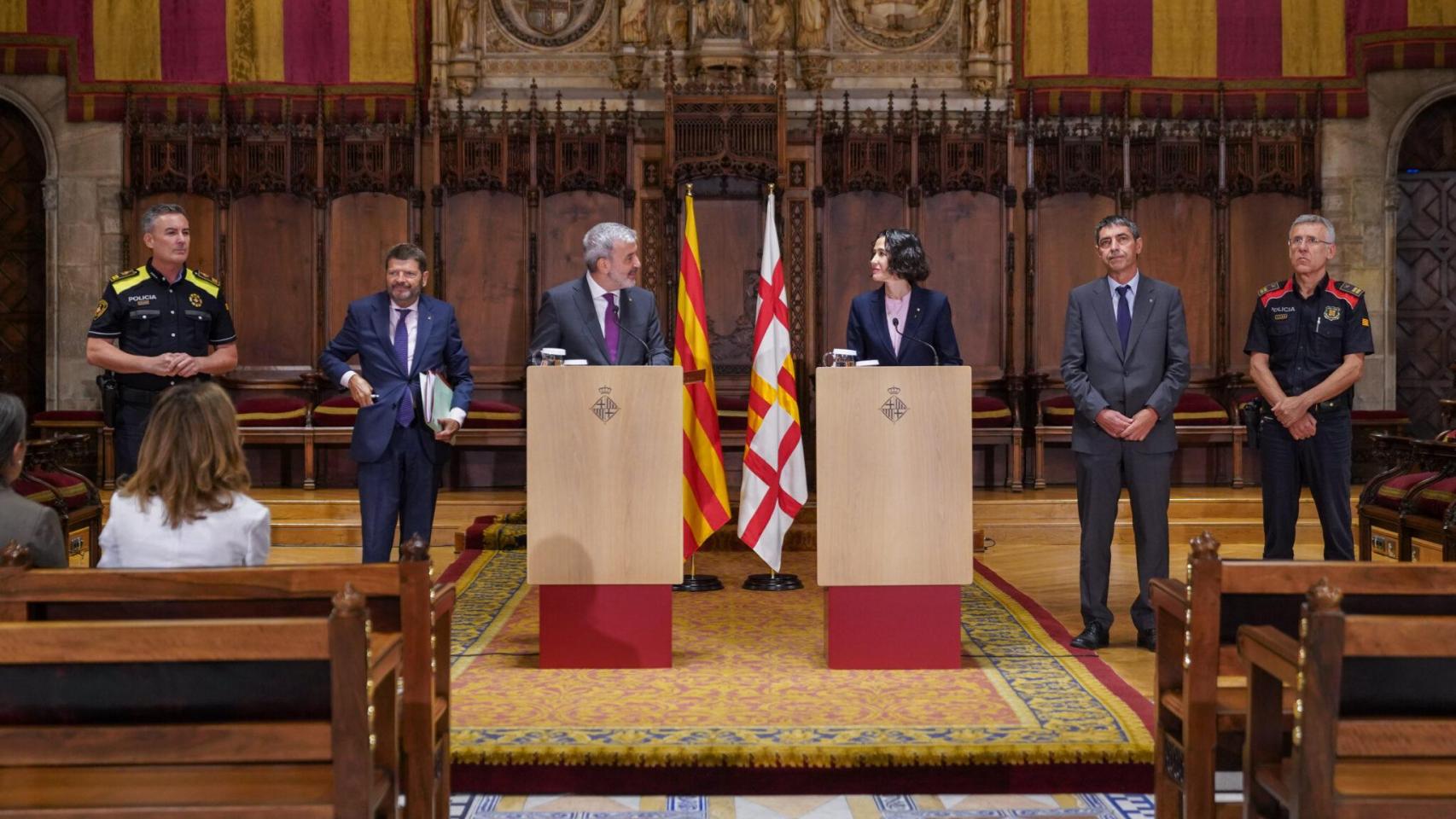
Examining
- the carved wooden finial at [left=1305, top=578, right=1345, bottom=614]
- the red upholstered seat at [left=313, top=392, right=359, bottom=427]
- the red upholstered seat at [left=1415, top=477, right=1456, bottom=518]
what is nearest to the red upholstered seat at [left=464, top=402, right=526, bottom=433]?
the red upholstered seat at [left=313, top=392, right=359, bottom=427]

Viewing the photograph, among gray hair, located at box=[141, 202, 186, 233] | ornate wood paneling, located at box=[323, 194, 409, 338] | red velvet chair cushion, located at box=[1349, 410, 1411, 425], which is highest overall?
ornate wood paneling, located at box=[323, 194, 409, 338]

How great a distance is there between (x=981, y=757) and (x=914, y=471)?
1.14 metres

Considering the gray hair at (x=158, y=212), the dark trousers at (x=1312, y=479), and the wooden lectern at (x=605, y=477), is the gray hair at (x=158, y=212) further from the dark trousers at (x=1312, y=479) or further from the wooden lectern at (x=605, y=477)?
the dark trousers at (x=1312, y=479)

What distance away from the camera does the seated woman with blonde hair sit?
2.91 metres

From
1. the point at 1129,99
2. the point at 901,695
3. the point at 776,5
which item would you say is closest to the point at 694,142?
the point at 776,5

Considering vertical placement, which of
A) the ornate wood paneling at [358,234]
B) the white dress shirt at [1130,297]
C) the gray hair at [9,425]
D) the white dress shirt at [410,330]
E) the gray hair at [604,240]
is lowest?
the gray hair at [9,425]

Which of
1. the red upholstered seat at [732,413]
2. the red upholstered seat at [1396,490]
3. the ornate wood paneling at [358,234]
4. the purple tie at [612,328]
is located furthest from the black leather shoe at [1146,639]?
the ornate wood paneling at [358,234]

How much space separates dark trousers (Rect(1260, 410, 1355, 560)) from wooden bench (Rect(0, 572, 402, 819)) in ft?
12.8

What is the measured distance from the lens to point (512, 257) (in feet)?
32.3

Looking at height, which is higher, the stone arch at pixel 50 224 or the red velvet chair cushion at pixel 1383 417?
the stone arch at pixel 50 224

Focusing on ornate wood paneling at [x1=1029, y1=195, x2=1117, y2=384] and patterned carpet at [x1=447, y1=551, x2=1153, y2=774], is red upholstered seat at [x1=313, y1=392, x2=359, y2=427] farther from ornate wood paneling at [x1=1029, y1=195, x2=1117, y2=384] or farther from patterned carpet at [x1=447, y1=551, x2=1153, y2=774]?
ornate wood paneling at [x1=1029, y1=195, x2=1117, y2=384]

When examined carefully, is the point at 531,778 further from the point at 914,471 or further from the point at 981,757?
the point at 914,471

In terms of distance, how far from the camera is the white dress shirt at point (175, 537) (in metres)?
2.95

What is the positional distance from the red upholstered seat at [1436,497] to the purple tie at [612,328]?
3.58 m
